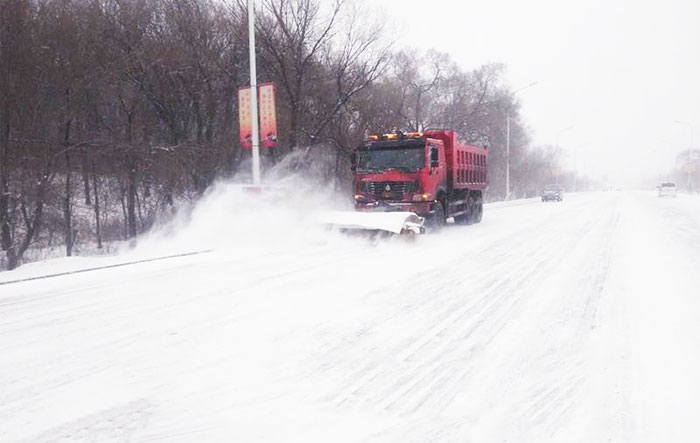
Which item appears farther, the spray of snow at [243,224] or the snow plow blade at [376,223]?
the snow plow blade at [376,223]

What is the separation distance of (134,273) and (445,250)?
6277mm

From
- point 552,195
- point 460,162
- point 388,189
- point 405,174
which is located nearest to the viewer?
point 405,174

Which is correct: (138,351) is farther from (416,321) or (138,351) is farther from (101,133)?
(101,133)

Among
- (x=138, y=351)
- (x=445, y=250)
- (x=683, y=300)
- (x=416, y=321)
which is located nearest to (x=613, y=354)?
(x=416, y=321)

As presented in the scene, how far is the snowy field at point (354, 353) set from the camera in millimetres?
3146

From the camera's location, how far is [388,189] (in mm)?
14773

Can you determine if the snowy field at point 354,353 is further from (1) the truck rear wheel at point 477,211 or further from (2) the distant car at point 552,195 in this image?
(2) the distant car at point 552,195

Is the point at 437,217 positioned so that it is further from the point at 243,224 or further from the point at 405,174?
the point at 243,224

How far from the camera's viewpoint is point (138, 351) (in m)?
4.42

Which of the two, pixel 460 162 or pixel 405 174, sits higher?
pixel 460 162

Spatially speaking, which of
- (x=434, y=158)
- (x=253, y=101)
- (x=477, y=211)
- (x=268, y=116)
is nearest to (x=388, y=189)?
(x=434, y=158)

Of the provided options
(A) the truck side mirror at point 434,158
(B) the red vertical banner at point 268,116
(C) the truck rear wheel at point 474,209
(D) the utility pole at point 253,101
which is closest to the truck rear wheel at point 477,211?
(C) the truck rear wheel at point 474,209

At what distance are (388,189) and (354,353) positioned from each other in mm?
10702

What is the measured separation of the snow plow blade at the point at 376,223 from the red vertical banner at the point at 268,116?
3.42m
